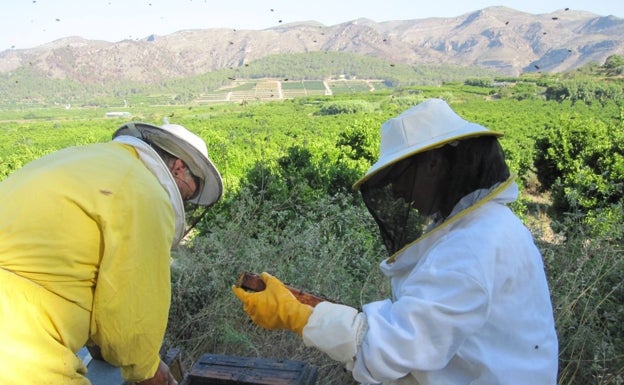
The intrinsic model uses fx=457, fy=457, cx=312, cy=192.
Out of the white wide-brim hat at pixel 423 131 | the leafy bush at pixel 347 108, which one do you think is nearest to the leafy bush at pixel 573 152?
the white wide-brim hat at pixel 423 131

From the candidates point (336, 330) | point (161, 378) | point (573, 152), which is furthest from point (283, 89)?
point (336, 330)

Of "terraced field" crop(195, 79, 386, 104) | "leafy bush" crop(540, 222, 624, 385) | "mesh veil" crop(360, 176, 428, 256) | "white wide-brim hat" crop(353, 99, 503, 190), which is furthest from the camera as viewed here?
"terraced field" crop(195, 79, 386, 104)

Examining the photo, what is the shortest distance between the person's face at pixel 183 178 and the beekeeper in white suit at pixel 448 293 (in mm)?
678

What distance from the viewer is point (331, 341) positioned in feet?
5.02

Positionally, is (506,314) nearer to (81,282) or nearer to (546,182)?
(81,282)

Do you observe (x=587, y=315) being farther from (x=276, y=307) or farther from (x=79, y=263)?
(x=79, y=263)

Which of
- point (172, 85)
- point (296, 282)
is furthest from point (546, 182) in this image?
point (172, 85)

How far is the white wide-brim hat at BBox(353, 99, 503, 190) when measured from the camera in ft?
5.12

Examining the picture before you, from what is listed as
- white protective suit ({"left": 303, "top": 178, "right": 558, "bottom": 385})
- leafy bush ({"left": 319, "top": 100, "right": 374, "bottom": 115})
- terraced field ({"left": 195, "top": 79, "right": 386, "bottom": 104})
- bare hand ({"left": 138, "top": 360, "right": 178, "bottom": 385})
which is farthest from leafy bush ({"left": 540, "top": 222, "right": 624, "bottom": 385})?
terraced field ({"left": 195, "top": 79, "right": 386, "bottom": 104})

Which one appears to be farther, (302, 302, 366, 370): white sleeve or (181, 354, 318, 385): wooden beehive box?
(181, 354, 318, 385): wooden beehive box

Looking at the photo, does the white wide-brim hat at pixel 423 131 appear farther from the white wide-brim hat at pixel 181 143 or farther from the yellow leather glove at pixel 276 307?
the white wide-brim hat at pixel 181 143

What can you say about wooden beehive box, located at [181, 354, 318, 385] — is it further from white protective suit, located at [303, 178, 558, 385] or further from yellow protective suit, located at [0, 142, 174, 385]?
white protective suit, located at [303, 178, 558, 385]

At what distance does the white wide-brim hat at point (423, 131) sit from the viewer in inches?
61.5

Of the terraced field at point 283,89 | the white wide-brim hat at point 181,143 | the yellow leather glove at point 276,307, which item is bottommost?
the terraced field at point 283,89
